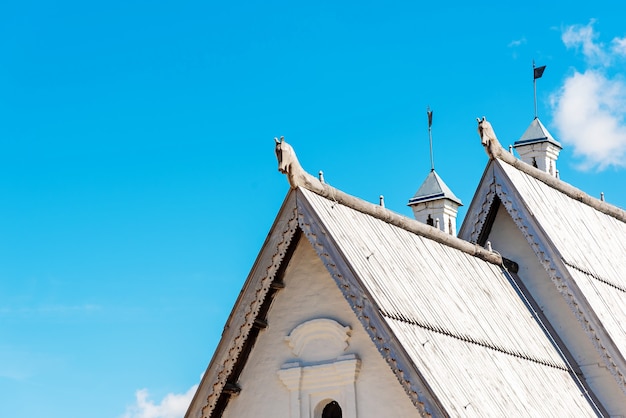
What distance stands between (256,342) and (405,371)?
3066mm

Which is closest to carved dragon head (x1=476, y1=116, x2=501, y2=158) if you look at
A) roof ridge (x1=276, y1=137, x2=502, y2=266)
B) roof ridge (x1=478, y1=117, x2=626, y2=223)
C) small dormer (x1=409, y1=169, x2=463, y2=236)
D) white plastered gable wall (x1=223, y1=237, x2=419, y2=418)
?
roof ridge (x1=478, y1=117, x2=626, y2=223)

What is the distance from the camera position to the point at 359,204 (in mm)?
23125

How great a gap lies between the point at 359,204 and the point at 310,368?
120 inches

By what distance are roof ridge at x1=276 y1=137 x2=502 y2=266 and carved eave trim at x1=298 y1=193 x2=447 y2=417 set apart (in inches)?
15.1

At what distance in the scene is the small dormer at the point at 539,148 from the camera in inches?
1702

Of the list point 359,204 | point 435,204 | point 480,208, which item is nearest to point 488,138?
point 480,208

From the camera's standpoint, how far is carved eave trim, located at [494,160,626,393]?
25.0 m

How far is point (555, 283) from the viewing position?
26.0m

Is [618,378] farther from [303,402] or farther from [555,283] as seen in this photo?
[303,402]

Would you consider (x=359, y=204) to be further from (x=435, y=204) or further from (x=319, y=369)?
(x=435, y=204)

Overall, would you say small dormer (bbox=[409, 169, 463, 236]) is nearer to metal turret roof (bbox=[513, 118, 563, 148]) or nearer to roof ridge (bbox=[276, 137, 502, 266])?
metal turret roof (bbox=[513, 118, 563, 148])

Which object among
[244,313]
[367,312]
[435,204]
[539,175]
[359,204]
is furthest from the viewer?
[435,204]

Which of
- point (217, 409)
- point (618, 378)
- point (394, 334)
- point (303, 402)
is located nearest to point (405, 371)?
point (394, 334)

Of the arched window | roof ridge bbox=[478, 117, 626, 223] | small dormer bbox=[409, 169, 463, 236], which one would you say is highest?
small dormer bbox=[409, 169, 463, 236]
